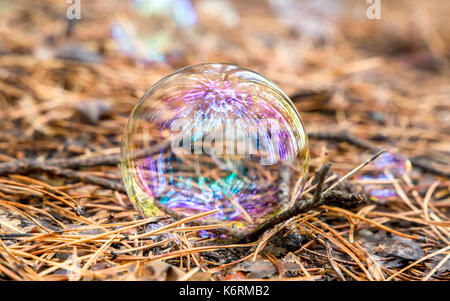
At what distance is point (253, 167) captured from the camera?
1778 mm

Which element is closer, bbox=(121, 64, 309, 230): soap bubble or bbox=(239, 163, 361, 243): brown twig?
bbox=(239, 163, 361, 243): brown twig

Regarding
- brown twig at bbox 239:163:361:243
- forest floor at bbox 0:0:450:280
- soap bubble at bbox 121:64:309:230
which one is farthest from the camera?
soap bubble at bbox 121:64:309:230

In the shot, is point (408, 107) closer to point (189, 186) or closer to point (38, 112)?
point (189, 186)

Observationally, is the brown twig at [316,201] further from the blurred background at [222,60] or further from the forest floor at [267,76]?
the blurred background at [222,60]

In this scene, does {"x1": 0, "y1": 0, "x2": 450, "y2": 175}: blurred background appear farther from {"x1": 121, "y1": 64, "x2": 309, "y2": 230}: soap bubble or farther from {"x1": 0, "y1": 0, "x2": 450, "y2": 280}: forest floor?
{"x1": 121, "y1": 64, "x2": 309, "y2": 230}: soap bubble

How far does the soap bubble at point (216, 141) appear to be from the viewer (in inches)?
60.2

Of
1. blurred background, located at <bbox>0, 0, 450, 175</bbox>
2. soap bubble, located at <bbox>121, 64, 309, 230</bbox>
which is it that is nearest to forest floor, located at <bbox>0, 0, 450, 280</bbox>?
blurred background, located at <bbox>0, 0, 450, 175</bbox>

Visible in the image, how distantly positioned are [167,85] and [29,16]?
11.3 feet

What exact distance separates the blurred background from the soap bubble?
49 cm

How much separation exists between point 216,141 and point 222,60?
2.32m

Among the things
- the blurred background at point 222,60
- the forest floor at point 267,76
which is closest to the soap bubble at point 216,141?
the forest floor at point 267,76

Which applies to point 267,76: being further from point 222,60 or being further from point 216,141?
point 216,141

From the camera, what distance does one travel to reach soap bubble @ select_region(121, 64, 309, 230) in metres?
1.53
